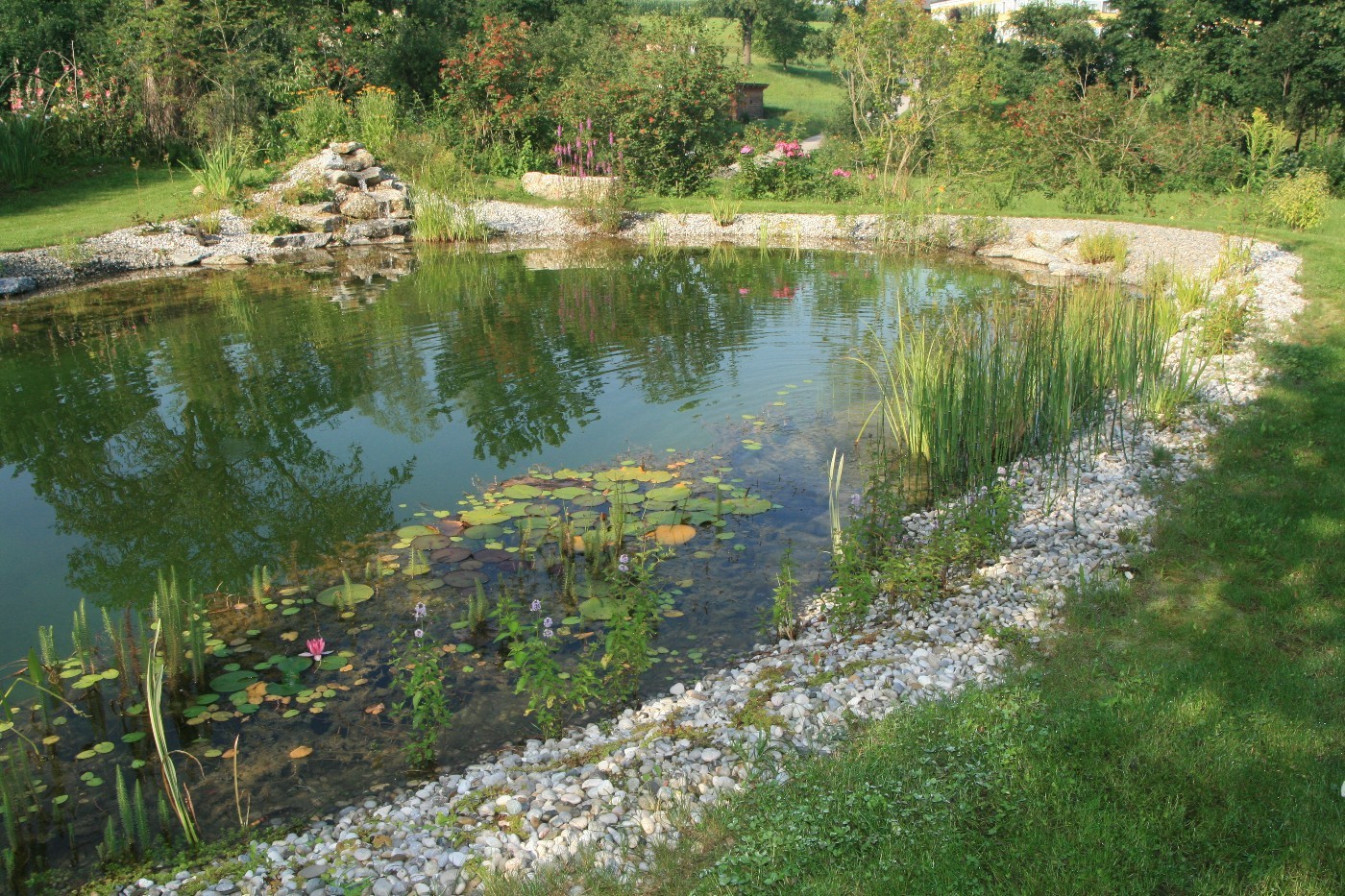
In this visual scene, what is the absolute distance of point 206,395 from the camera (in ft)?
26.5

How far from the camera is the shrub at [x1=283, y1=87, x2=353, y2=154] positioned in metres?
17.9

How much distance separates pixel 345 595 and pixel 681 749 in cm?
222

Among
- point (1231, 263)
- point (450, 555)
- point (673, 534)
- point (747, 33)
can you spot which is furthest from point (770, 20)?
point (450, 555)

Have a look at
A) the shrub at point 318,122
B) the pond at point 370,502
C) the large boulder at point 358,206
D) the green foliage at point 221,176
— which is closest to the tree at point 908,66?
the pond at point 370,502

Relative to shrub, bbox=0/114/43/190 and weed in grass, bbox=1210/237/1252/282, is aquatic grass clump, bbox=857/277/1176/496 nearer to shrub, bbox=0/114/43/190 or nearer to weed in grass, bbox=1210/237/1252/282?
weed in grass, bbox=1210/237/1252/282

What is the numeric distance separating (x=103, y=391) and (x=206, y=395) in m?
0.96

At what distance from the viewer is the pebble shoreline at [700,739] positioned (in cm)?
302

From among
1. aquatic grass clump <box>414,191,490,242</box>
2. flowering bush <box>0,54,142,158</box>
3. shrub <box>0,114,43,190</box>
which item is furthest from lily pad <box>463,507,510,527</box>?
flowering bush <box>0,54,142,158</box>

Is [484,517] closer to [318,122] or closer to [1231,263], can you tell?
[1231,263]

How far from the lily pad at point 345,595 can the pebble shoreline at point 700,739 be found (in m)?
1.51

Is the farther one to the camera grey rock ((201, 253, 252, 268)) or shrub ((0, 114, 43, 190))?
shrub ((0, 114, 43, 190))

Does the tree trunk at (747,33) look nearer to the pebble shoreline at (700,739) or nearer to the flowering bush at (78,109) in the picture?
the flowering bush at (78,109)

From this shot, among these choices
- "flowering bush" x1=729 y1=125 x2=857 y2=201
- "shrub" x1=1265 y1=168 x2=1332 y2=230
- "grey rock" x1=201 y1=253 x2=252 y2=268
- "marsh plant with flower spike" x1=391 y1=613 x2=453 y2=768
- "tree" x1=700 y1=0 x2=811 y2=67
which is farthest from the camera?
"tree" x1=700 y1=0 x2=811 y2=67

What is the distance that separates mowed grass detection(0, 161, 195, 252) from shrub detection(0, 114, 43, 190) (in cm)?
23
